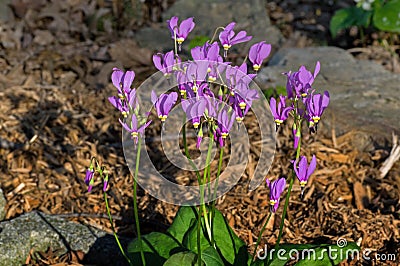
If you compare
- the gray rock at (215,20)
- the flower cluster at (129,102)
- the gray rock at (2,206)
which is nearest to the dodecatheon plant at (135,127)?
the flower cluster at (129,102)

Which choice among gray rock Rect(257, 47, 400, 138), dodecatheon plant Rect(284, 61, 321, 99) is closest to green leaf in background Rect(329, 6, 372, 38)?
gray rock Rect(257, 47, 400, 138)

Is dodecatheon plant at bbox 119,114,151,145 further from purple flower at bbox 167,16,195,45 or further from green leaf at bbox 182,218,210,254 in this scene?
green leaf at bbox 182,218,210,254

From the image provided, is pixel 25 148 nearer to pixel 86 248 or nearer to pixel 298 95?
pixel 86 248

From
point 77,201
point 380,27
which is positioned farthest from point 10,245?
point 380,27

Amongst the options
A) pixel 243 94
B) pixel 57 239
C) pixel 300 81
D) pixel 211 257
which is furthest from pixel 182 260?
pixel 57 239

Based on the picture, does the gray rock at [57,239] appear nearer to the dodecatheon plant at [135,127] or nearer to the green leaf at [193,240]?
the green leaf at [193,240]

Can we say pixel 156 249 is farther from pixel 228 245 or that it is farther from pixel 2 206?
pixel 2 206

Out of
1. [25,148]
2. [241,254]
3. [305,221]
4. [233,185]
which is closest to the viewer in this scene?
[241,254]
